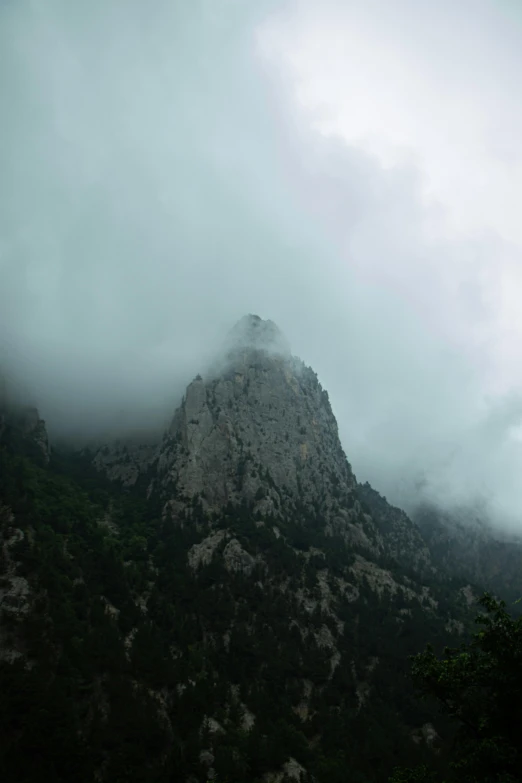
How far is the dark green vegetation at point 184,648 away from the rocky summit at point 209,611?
1.28ft

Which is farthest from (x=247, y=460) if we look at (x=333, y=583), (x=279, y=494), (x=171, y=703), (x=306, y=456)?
(x=171, y=703)

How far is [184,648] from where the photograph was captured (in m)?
100

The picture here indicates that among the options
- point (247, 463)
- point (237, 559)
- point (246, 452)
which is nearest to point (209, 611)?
point (237, 559)

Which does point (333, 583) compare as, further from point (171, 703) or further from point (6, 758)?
point (6, 758)

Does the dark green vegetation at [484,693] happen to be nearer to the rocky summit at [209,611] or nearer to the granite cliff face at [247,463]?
the rocky summit at [209,611]

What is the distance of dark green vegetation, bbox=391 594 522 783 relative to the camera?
29188 mm

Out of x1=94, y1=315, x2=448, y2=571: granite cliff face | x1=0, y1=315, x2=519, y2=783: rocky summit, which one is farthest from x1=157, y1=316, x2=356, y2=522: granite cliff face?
x1=0, y1=315, x2=519, y2=783: rocky summit

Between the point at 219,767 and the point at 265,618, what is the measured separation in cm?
4657

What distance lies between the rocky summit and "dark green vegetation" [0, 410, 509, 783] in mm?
391

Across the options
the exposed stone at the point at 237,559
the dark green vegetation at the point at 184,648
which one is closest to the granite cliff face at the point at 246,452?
the dark green vegetation at the point at 184,648

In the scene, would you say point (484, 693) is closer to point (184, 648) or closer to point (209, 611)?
point (184, 648)

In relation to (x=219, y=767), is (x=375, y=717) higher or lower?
higher

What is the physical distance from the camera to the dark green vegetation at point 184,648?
6862cm

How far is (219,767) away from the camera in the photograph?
2761 inches
